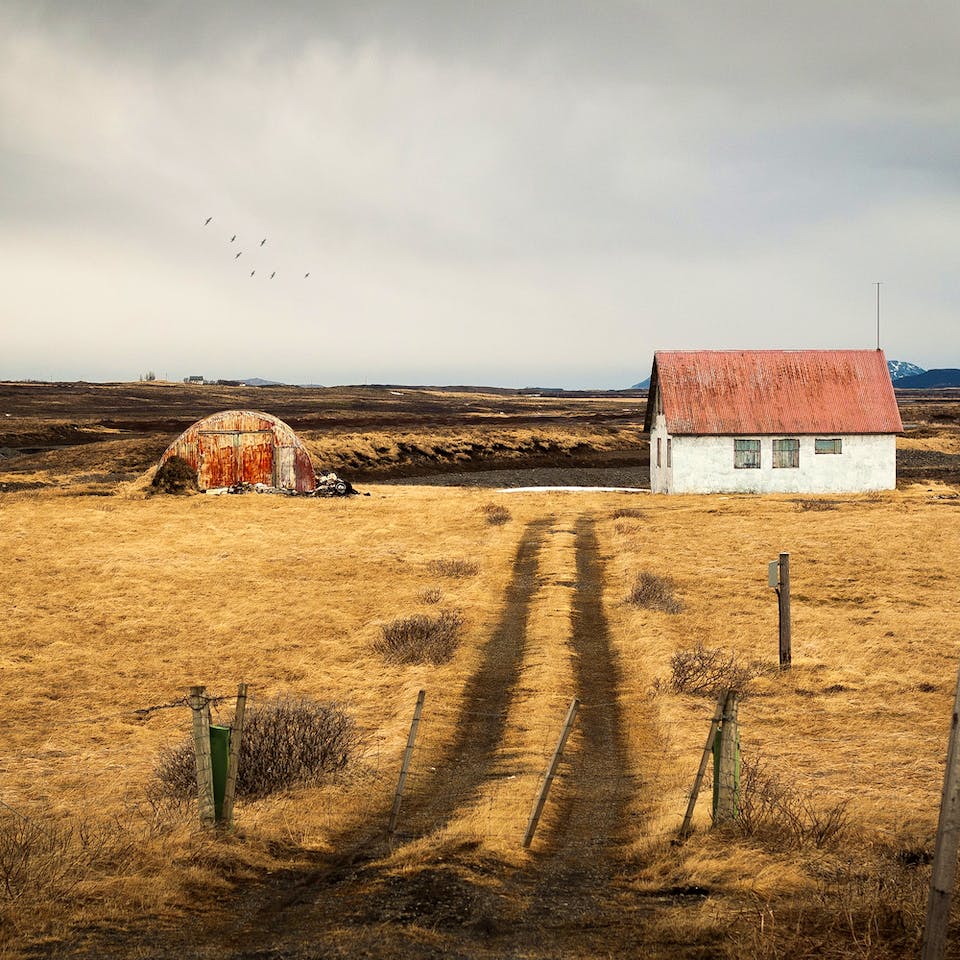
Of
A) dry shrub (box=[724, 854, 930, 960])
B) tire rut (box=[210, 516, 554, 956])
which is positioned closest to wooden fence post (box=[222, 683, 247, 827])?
tire rut (box=[210, 516, 554, 956])

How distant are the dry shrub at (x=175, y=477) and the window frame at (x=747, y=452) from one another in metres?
21.0

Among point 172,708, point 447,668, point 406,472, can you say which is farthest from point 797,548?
point 406,472

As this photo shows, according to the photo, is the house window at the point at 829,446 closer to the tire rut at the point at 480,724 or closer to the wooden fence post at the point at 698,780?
the tire rut at the point at 480,724

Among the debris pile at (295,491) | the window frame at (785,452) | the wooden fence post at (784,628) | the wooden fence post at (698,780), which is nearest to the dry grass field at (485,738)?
the wooden fence post at (698,780)

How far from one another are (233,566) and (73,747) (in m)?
12.9

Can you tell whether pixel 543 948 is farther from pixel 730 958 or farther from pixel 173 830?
pixel 173 830

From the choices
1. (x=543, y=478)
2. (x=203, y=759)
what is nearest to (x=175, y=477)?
(x=543, y=478)

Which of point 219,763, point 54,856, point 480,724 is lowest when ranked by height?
point 480,724

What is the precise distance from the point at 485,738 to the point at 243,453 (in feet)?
102

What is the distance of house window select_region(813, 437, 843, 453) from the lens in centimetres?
4188

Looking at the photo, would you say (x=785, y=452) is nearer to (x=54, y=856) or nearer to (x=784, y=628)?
(x=784, y=628)

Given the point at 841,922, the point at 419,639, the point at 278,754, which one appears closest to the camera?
the point at 841,922

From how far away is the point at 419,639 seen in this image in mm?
18094

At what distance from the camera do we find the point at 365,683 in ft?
55.2
